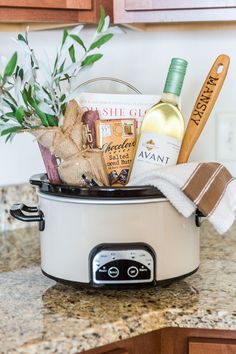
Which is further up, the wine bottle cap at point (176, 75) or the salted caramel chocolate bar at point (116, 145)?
the wine bottle cap at point (176, 75)

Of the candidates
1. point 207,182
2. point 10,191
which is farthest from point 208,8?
point 10,191

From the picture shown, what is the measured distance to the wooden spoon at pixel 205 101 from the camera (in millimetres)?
1069

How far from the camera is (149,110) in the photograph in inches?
42.9

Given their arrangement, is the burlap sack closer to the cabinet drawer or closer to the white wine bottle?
the white wine bottle

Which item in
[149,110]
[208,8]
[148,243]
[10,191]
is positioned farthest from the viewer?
[10,191]

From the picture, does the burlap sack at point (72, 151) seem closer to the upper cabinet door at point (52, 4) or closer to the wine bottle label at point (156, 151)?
the wine bottle label at point (156, 151)

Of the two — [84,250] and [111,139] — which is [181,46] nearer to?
[111,139]

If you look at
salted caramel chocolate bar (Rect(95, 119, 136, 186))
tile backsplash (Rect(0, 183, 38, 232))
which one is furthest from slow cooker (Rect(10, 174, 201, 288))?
tile backsplash (Rect(0, 183, 38, 232))

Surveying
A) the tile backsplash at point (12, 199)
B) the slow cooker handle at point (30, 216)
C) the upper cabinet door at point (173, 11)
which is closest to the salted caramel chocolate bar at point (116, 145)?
the slow cooker handle at point (30, 216)

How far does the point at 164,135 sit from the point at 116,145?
0.30ft

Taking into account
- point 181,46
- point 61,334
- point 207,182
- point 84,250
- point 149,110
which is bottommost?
point 61,334

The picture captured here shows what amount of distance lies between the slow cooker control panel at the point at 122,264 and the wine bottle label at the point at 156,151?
155mm

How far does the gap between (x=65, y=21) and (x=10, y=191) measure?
47 cm

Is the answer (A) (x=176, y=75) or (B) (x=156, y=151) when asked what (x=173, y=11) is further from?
(B) (x=156, y=151)
